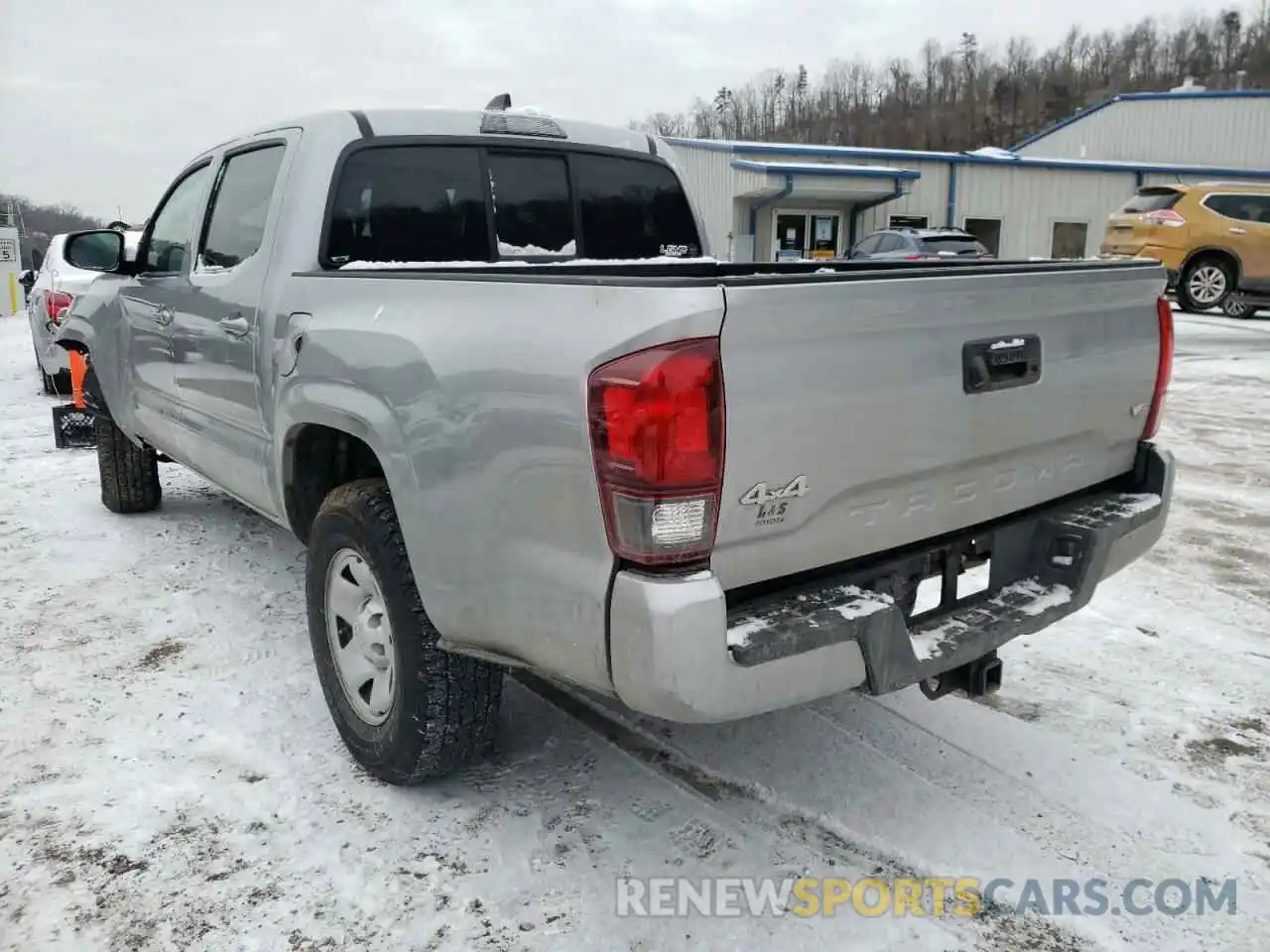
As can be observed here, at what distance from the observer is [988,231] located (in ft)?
94.9

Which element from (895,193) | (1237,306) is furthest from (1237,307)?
(895,193)

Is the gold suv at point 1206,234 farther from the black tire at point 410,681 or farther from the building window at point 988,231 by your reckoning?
the black tire at point 410,681

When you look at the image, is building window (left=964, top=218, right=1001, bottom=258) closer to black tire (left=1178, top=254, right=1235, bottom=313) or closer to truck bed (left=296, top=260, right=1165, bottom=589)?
black tire (left=1178, top=254, right=1235, bottom=313)

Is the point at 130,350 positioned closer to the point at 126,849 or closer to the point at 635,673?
the point at 126,849

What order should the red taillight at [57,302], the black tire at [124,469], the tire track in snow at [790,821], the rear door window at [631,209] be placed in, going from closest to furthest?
the tire track in snow at [790,821], the rear door window at [631,209], the black tire at [124,469], the red taillight at [57,302]

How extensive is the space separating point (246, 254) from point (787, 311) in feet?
8.11

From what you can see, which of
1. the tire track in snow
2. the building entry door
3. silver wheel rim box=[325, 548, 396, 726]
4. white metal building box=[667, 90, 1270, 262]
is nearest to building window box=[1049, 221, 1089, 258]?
white metal building box=[667, 90, 1270, 262]

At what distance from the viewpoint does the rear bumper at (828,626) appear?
2000 millimetres

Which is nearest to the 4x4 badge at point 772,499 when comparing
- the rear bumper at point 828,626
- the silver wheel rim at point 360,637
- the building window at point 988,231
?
the rear bumper at point 828,626

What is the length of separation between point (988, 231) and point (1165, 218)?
13.6 m

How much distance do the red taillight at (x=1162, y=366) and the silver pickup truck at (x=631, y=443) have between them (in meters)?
0.01

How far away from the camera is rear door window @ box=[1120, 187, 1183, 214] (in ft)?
52.1

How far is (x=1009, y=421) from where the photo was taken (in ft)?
8.49

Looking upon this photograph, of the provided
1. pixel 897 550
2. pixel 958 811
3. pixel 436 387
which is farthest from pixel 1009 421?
pixel 436 387
